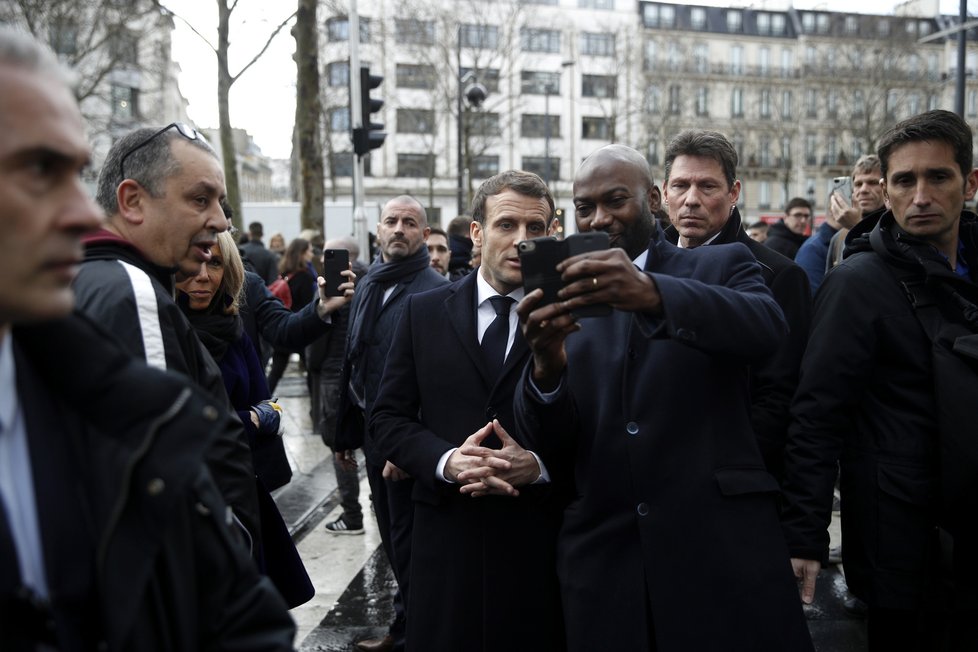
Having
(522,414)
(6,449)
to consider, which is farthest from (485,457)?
(6,449)

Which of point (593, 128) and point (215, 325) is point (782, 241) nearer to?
point (215, 325)

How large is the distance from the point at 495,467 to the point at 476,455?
0.29 ft

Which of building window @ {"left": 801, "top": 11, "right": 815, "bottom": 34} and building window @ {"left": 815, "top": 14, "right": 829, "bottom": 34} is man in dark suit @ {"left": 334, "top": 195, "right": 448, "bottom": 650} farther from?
building window @ {"left": 801, "top": 11, "right": 815, "bottom": 34}

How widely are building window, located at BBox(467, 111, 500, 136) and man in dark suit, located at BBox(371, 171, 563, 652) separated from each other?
3972 centimetres

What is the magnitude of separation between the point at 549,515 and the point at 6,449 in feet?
6.39

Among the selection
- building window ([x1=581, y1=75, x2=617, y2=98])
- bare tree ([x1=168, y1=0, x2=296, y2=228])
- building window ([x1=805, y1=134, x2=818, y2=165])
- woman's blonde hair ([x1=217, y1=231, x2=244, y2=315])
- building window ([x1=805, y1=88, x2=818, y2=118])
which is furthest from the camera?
building window ([x1=805, y1=134, x2=818, y2=165])

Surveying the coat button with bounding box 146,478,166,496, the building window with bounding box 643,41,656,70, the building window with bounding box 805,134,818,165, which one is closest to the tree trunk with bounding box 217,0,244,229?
the coat button with bounding box 146,478,166,496

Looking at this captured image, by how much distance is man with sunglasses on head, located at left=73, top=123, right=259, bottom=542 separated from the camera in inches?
89.7

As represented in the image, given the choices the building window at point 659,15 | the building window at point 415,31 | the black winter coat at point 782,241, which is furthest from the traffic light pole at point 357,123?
the building window at point 659,15

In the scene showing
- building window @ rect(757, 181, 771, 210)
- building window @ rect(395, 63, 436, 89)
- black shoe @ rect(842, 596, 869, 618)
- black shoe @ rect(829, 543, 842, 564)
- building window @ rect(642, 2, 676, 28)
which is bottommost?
black shoe @ rect(829, 543, 842, 564)

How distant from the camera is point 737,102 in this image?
209ft

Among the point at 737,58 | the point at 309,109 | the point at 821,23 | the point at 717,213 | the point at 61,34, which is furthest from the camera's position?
the point at 821,23

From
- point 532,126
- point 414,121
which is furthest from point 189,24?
point 532,126

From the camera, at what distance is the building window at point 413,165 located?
173ft
